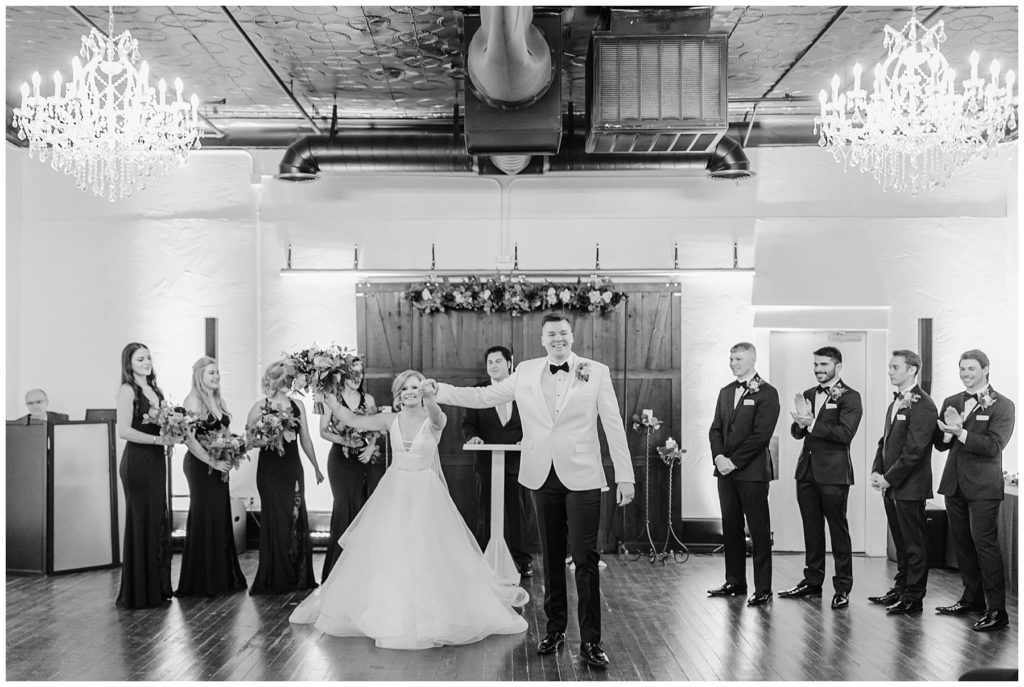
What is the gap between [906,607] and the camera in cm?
672

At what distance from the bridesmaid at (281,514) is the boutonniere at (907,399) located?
4485 millimetres

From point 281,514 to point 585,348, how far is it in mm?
3599

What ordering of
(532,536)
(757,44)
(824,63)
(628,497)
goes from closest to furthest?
(628,497), (757,44), (824,63), (532,536)

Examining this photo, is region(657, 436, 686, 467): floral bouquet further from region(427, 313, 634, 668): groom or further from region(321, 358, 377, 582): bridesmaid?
region(427, 313, 634, 668): groom

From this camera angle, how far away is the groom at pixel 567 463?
17.7 ft

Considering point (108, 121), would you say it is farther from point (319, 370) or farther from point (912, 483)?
point (912, 483)

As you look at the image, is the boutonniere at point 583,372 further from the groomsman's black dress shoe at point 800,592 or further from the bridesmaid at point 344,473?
the groomsman's black dress shoe at point 800,592

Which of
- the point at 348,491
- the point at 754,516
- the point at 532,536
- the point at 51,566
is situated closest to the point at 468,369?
the point at 532,536

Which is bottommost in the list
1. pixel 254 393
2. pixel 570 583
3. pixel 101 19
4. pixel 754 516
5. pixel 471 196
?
pixel 570 583

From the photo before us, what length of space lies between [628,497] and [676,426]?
4.42 meters

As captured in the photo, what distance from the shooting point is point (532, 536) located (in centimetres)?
948

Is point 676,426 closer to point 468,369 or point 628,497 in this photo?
point 468,369

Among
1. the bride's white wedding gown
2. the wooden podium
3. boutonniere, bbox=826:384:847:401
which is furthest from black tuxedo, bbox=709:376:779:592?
the bride's white wedding gown

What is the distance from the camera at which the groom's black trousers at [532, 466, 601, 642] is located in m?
5.39
